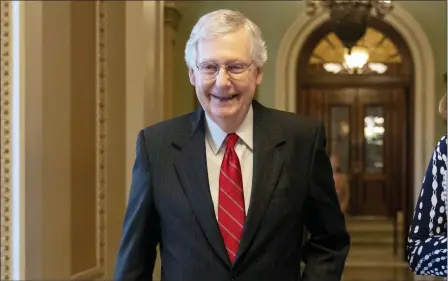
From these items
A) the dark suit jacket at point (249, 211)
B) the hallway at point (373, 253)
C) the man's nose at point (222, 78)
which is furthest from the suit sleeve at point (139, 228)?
the hallway at point (373, 253)

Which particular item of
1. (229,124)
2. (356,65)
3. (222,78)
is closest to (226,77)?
(222,78)

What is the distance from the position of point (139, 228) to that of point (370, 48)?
5504 mm

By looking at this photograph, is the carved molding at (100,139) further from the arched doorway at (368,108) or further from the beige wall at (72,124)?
the arched doorway at (368,108)

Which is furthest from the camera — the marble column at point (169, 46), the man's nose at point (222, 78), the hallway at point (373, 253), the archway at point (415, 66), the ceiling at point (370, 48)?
the ceiling at point (370, 48)

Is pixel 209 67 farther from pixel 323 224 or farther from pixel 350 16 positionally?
pixel 350 16

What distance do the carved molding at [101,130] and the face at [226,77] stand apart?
2.33 meters

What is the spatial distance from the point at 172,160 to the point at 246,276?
0.29 meters

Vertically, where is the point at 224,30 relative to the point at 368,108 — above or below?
below

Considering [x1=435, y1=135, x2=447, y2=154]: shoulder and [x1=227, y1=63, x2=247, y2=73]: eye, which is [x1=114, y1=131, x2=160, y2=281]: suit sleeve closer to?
[x1=227, y1=63, x2=247, y2=73]: eye

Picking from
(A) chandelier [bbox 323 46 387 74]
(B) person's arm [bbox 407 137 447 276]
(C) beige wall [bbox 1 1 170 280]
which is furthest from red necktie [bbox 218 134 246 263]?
(A) chandelier [bbox 323 46 387 74]

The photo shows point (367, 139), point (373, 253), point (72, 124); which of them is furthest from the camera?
point (367, 139)

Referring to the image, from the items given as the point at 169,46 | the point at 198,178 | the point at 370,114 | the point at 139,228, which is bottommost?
the point at 139,228

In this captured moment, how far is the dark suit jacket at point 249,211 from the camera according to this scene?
1.38 m

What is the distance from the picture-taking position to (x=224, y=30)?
134 centimetres
